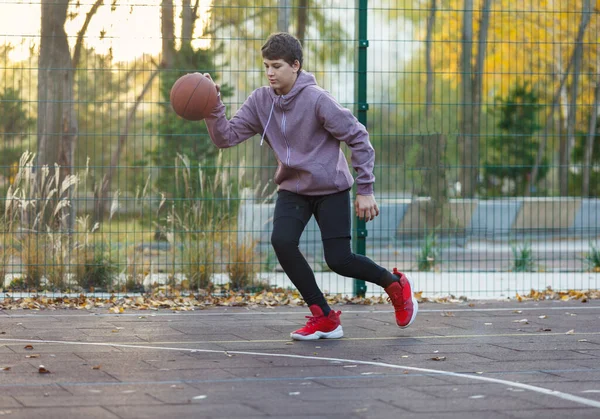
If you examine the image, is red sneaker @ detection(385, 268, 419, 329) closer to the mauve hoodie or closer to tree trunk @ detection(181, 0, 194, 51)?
the mauve hoodie

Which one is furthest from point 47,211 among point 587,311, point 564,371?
point 564,371

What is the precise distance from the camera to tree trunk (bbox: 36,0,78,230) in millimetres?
8914

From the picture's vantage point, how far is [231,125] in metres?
6.38

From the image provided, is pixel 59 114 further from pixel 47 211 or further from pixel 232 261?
pixel 232 261

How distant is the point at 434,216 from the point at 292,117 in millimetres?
7278

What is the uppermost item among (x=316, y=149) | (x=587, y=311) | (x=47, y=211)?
(x=316, y=149)

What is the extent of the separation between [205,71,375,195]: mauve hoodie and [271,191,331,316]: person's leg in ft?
0.32

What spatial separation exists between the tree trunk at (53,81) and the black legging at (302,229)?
2403mm

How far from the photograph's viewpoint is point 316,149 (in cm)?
625

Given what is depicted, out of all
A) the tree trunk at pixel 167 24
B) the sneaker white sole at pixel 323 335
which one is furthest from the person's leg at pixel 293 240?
the tree trunk at pixel 167 24

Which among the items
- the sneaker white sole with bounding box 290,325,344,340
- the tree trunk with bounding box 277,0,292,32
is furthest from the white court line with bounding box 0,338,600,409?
the tree trunk with bounding box 277,0,292,32

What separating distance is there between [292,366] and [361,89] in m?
3.84

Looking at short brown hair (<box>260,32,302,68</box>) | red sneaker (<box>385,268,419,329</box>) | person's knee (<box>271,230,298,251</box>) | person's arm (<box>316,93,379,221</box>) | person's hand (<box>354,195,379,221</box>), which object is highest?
short brown hair (<box>260,32,302,68</box>)

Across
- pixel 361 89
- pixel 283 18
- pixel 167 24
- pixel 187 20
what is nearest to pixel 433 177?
pixel 283 18
